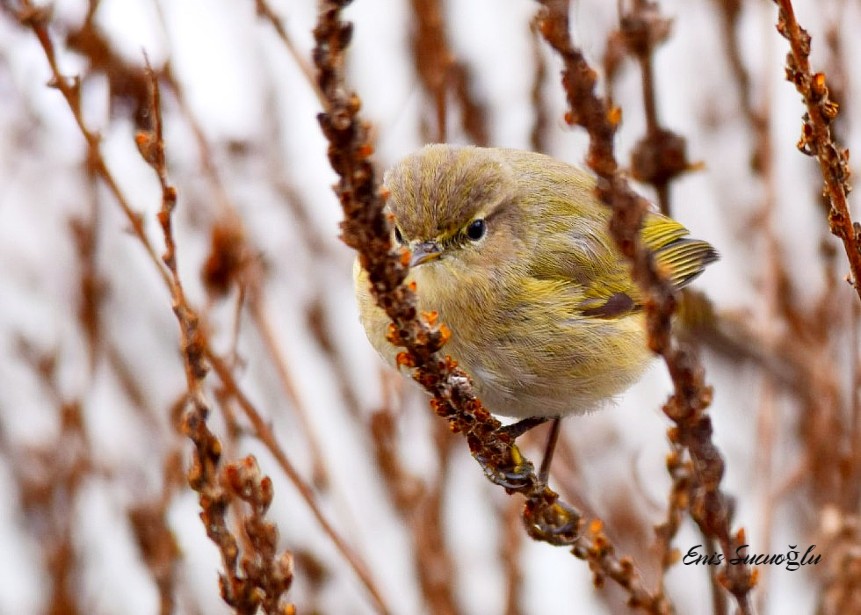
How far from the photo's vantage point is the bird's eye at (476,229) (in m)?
3.00

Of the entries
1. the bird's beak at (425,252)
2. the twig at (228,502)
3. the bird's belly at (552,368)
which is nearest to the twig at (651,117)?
the bird's belly at (552,368)

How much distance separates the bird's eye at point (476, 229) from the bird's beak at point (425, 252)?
0.14m

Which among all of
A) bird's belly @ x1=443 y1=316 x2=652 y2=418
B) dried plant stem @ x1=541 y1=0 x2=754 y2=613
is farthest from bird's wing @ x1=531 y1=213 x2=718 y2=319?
dried plant stem @ x1=541 y1=0 x2=754 y2=613

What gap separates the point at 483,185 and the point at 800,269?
1847mm

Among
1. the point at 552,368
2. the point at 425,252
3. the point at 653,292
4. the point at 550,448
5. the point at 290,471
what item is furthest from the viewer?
the point at 550,448

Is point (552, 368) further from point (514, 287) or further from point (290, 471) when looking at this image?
point (290, 471)

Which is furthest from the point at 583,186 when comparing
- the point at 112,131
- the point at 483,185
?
the point at 112,131

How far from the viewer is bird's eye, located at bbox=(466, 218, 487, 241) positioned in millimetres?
3001

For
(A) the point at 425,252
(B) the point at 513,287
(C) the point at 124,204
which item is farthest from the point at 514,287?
(C) the point at 124,204

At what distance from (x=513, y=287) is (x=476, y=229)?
0.69 feet

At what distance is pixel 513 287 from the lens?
3025mm

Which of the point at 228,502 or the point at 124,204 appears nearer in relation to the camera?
the point at 228,502

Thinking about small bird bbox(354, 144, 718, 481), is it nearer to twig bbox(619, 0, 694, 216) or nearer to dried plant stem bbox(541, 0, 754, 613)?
twig bbox(619, 0, 694, 216)

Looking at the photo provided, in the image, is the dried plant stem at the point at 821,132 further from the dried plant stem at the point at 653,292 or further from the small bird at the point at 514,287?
the small bird at the point at 514,287
